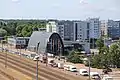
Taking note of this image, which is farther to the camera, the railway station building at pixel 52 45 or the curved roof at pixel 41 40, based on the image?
the curved roof at pixel 41 40

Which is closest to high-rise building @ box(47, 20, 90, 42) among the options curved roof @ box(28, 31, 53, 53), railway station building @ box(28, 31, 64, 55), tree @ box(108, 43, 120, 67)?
curved roof @ box(28, 31, 53, 53)

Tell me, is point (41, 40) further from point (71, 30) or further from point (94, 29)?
point (94, 29)

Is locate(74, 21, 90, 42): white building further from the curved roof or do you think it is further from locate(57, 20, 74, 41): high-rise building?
the curved roof

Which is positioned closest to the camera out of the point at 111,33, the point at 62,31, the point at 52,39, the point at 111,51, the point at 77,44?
the point at 111,51

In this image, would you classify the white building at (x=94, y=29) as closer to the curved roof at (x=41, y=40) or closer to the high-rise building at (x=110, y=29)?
the high-rise building at (x=110, y=29)

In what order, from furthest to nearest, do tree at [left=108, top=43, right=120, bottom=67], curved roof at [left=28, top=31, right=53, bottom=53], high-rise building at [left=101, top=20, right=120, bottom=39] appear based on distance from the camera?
high-rise building at [left=101, top=20, right=120, bottom=39]
curved roof at [left=28, top=31, right=53, bottom=53]
tree at [left=108, top=43, right=120, bottom=67]

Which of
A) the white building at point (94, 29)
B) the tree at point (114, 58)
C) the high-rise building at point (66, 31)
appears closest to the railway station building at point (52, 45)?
the tree at point (114, 58)

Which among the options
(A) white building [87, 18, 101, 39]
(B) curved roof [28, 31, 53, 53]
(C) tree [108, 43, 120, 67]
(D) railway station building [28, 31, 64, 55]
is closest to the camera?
(C) tree [108, 43, 120, 67]

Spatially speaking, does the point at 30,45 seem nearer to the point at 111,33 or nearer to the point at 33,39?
the point at 33,39

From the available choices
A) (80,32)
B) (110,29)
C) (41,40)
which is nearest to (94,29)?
(80,32)

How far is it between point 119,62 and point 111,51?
74.1 inches

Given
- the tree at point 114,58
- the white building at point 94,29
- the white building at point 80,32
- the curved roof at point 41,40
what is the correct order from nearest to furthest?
the tree at point 114,58 → the curved roof at point 41,40 → the white building at point 80,32 → the white building at point 94,29

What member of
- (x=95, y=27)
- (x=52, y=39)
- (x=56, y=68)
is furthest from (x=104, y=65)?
(x=95, y=27)

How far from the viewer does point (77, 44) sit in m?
55.5
